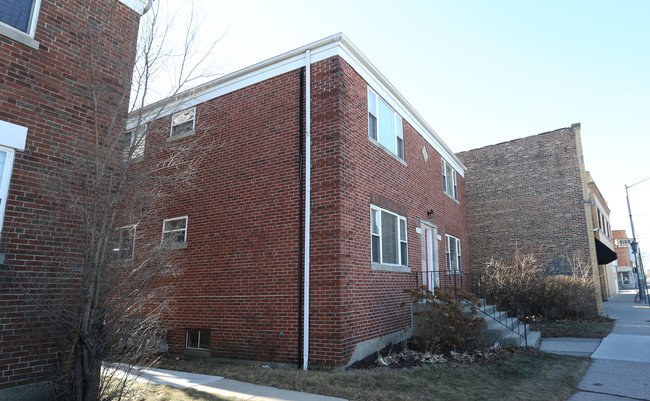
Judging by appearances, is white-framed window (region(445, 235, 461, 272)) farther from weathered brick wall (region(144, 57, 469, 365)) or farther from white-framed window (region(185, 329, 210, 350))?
white-framed window (region(185, 329, 210, 350))

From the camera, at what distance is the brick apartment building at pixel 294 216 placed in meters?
8.35

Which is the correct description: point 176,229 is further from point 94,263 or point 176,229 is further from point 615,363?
point 615,363

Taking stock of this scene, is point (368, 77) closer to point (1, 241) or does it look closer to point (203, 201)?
point (203, 201)

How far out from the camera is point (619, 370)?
7867mm

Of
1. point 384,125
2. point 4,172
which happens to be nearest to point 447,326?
point 384,125

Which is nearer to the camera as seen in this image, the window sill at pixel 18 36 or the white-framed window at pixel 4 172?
the white-framed window at pixel 4 172

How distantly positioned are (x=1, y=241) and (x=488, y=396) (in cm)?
699

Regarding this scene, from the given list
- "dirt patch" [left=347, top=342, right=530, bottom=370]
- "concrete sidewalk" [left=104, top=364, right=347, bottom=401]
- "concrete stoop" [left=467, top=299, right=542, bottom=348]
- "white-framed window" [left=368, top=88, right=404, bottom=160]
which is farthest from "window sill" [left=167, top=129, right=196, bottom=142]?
"concrete stoop" [left=467, top=299, right=542, bottom=348]

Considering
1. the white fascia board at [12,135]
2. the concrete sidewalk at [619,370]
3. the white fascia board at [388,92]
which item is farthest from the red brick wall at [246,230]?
the concrete sidewalk at [619,370]

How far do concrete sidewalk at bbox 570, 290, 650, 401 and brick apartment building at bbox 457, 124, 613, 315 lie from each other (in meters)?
6.57

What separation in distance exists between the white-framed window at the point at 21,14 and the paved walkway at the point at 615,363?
959cm

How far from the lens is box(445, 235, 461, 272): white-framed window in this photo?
15820mm

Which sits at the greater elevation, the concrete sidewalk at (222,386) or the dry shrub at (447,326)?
the dry shrub at (447,326)

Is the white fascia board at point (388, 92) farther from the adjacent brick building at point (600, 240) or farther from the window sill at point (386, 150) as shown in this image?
the adjacent brick building at point (600, 240)
